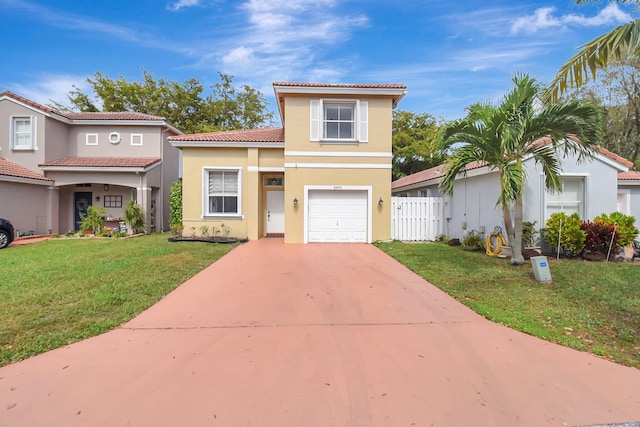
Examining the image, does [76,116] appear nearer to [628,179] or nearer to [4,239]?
[4,239]

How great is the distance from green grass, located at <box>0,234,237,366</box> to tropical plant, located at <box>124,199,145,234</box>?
3.65 meters

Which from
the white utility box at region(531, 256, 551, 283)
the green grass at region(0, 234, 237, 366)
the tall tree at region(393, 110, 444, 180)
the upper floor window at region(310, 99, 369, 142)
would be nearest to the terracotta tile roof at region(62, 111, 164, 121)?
the green grass at region(0, 234, 237, 366)

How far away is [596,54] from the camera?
525cm

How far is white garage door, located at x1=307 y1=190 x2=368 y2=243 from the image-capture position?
12367 mm

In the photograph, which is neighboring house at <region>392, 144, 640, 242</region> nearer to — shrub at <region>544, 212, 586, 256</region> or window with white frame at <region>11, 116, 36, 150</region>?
shrub at <region>544, 212, 586, 256</region>

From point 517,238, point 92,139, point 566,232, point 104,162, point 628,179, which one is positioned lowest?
point 517,238

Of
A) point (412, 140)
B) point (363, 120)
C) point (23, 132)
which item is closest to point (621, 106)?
point (412, 140)

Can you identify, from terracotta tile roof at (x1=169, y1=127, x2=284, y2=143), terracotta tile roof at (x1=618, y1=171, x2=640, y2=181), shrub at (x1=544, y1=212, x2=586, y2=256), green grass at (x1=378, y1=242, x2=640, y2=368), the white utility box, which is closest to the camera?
green grass at (x1=378, y1=242, x2=640, y2=368)

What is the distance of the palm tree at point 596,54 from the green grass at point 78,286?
26.4 feet

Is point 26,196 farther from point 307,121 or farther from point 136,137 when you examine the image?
point 307,121

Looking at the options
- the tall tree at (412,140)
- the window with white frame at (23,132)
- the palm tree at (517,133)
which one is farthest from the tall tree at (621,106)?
the window with white frame at (23,132)

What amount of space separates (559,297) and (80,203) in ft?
63.8

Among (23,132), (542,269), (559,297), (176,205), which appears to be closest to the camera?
(559,297)

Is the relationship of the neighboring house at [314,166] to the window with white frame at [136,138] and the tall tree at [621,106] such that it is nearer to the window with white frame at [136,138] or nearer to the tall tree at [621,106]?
the window with white frame at [136,138]
